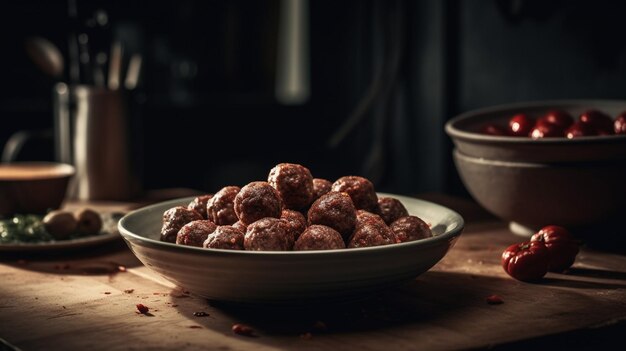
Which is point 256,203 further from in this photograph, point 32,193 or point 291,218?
point 32,193

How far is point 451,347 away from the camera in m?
1.06

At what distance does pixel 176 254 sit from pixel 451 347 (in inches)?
15.1

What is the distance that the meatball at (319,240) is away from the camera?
1.19m

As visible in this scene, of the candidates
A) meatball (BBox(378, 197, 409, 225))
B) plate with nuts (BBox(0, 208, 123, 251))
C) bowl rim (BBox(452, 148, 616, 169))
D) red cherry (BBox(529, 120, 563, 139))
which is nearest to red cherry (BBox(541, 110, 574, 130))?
red cherry (BBox(529, 120, 563, 139))

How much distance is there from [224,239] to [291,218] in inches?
5.4

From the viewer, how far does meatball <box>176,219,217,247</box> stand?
1.25 m

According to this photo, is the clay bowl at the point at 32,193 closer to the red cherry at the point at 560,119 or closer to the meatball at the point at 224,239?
the meatball at the point at 224,239

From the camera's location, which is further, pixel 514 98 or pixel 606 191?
pixel 514 98

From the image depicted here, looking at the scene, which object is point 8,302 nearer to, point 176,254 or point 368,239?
point 176,254

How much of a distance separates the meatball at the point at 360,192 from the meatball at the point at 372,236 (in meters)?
0.14

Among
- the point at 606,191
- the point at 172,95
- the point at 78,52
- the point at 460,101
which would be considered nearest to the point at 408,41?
the point at 460,101

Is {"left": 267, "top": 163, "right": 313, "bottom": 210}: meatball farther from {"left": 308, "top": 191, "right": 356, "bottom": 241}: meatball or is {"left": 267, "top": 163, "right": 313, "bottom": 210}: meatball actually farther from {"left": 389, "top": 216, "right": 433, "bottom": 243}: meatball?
{"left": 389, "top": 216, "right": 433, "bottom": 243}: meatball

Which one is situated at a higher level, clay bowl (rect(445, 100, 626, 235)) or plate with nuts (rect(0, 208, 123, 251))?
clay bowl (rect(445, 100, 626, 235))

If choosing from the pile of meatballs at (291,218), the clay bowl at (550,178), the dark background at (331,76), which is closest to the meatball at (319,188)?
the pile of meatballs at (291,218)
